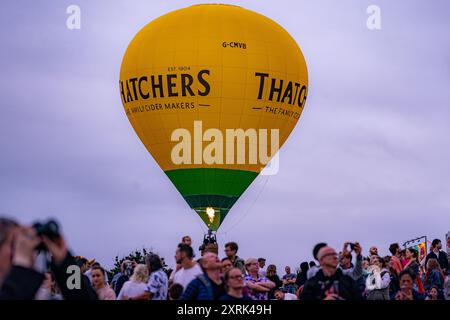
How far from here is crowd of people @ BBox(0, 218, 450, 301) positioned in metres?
5.78

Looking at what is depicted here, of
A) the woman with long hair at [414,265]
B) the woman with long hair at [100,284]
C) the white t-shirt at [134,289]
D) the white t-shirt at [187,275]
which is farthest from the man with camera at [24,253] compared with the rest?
the woman with long hair at [414,265]

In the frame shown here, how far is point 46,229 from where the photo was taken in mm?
5895

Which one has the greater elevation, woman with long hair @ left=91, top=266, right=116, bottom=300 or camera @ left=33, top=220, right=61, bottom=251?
woman with long hair @ left=91, top=266, right=116, bottom=300

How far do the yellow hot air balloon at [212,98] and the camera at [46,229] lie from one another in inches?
1029

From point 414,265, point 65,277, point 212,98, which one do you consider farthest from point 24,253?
point 212,98

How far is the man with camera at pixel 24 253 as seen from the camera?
5.67 m

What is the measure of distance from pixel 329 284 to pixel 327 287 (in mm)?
42

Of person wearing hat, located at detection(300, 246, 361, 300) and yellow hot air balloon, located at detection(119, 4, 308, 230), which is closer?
person wearing hat, located at detection(300, 246, 361, 300)

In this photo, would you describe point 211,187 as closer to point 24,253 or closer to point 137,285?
point 137,285

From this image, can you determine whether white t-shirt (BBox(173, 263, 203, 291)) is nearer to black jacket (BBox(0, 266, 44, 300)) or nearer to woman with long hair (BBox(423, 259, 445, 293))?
woman with long hair (BBox(423, 259, 445, 293))

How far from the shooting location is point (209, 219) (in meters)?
33.0

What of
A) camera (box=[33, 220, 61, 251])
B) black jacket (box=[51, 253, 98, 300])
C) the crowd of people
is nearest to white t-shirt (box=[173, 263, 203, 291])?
the crowd of people

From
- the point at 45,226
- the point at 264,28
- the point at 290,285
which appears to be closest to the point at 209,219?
the point at 264,28
